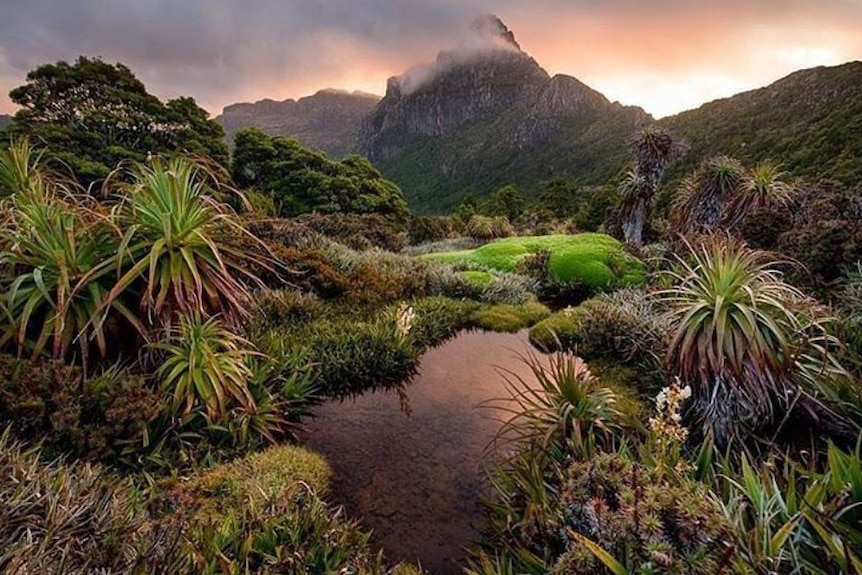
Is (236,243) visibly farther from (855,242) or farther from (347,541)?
(855,242)

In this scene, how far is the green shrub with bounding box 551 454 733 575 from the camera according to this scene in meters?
1.94

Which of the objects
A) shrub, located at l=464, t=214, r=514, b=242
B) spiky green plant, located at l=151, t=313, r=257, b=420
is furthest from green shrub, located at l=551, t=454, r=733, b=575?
shrub, located at l=464, t=214, r=514, b=242

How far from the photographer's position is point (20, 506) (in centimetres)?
227

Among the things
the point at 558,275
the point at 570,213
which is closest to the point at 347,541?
the point at 558,275

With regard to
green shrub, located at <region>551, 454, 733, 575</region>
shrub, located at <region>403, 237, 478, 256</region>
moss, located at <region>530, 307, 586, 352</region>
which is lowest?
moss, located at <region>530, 307, 586, 352</region>

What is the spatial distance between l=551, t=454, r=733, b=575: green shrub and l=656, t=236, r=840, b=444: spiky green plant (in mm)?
1742

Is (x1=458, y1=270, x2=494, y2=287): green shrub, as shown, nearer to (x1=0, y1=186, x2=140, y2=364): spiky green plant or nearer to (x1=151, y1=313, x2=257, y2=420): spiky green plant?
(x1=151, y1=313, x2=257, y2=420): spiky green plant

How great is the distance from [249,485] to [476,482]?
1990mm

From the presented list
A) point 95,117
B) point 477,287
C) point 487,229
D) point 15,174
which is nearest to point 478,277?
point 477,287

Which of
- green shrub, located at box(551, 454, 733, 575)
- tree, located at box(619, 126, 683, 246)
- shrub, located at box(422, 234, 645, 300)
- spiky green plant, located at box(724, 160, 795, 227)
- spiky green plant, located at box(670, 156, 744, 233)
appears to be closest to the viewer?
green shrub, located at box(551, 454, 733, 575)

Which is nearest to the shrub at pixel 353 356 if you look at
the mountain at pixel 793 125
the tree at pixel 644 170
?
the tree at pixel 644 170

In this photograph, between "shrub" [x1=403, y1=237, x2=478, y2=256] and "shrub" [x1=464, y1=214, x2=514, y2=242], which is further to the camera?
"shrub" [x1=464, y1=214, x2=514, y2=242]

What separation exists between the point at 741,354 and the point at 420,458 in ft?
10.3

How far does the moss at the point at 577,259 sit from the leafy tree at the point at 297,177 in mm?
17298
